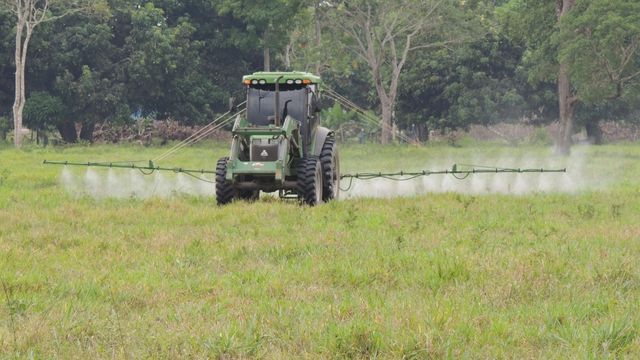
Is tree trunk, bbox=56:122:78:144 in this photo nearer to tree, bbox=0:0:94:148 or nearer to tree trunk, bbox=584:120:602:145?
tree, bbox=0:0:94:148

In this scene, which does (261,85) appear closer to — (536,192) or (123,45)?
(536,192)

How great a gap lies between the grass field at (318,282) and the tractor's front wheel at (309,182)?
0.59m

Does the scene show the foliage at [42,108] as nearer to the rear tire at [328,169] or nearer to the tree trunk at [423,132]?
the tree trunk at [423,132]

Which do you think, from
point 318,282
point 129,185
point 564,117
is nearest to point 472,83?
point 564,117

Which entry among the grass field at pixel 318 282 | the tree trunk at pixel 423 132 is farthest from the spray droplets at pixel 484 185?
the tree trunk at pixel 423 132

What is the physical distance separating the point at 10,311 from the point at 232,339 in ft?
7.22

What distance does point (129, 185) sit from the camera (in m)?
21.4

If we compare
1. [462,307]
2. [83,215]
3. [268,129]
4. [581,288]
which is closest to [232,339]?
[462,307]

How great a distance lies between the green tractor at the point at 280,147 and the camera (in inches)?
638

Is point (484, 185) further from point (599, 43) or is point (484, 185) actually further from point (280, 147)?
point (599, 43)

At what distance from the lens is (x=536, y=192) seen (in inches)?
770

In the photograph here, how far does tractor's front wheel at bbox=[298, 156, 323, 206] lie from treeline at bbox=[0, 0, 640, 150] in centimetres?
2616

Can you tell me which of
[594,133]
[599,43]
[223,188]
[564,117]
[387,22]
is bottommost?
[223,188]

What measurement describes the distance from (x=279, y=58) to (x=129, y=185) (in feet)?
136
